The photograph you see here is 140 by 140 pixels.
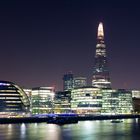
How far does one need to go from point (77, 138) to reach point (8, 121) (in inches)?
3669

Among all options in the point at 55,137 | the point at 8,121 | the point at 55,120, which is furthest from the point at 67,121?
the point at 55,137

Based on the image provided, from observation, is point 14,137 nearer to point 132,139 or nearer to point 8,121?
point 132,139

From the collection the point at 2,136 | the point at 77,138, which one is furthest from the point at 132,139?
the point at 2,136

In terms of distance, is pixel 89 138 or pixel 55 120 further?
pixel 55 120

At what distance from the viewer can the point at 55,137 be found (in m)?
110

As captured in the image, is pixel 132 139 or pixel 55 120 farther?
pixel 55 120

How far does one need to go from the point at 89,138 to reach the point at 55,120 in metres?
83.2

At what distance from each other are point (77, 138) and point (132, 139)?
39.8 feet

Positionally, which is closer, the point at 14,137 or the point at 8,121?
the point at 14,137

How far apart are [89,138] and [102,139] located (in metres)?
4.09

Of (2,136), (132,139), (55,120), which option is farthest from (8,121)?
(132,139)

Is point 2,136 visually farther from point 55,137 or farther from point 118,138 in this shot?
point 118,138

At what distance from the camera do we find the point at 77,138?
108 meters

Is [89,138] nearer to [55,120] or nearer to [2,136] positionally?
[2,136]
